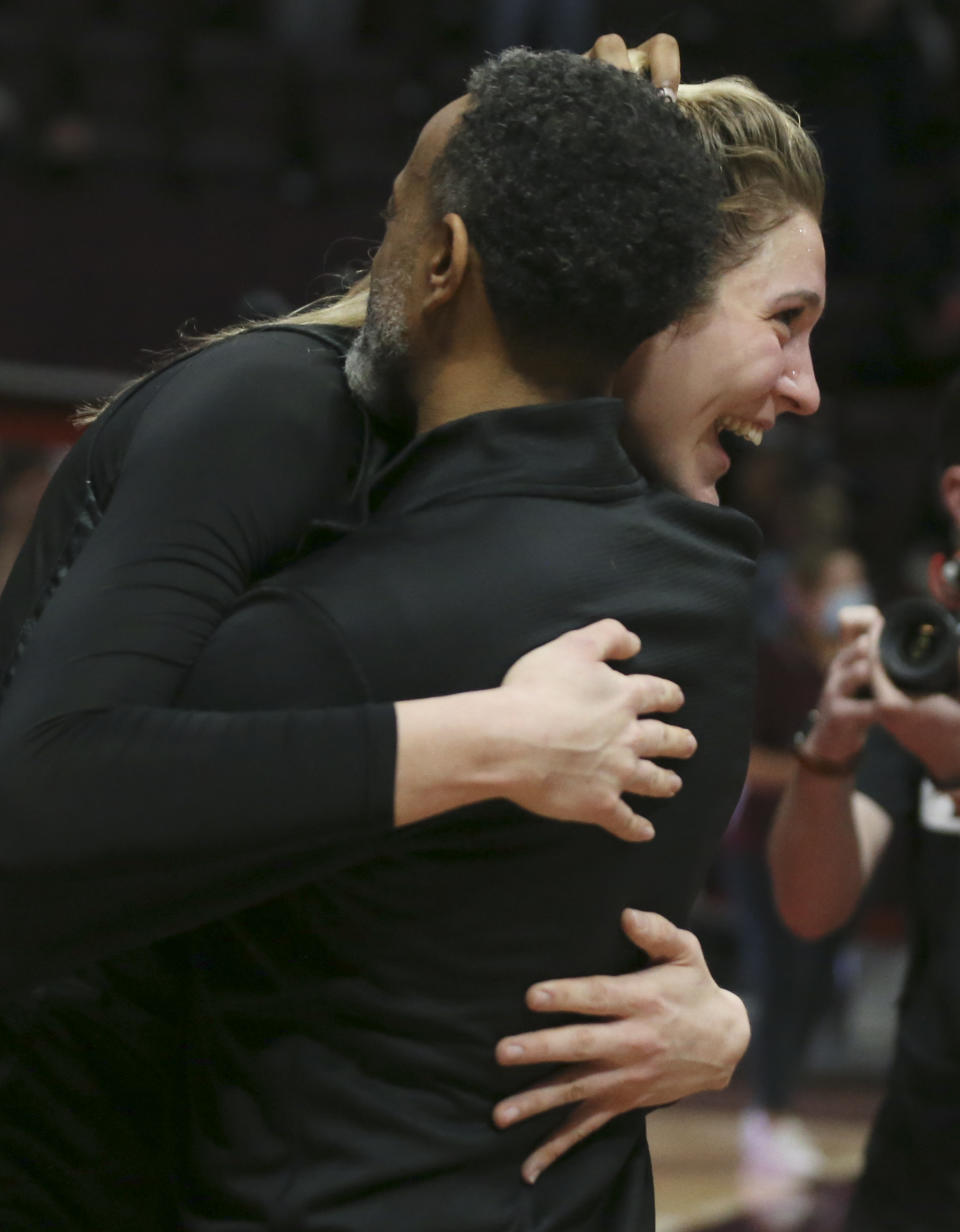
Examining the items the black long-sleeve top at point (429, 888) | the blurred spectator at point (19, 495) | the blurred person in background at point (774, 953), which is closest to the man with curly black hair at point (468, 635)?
the black long-sleeve top at point (429, 888)

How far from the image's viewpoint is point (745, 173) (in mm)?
1464

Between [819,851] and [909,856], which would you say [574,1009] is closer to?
[819,851]

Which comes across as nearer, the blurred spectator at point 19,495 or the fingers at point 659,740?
the fingers at point 659,740

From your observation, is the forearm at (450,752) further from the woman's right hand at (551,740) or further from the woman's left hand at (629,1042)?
the woman's left hand at (629,1042)

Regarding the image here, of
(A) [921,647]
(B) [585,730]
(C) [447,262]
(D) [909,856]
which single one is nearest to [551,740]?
(B) [585,730]

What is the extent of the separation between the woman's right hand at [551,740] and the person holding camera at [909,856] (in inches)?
33.0

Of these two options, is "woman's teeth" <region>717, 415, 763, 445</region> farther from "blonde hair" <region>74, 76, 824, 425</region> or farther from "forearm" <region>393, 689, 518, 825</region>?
"forearm" <region>393, 689, 518, 825</region>

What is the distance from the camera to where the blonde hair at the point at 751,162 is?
1.44 m

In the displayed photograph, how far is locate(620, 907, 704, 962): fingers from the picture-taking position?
49.4 inches

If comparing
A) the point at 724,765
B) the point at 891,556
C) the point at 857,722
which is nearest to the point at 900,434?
the point at 891,556

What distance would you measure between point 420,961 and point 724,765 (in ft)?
0.93

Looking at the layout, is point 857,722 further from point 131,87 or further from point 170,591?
point 131,87

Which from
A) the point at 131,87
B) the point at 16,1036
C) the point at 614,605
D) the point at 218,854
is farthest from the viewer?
the point at 131,87

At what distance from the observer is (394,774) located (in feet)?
3.58
